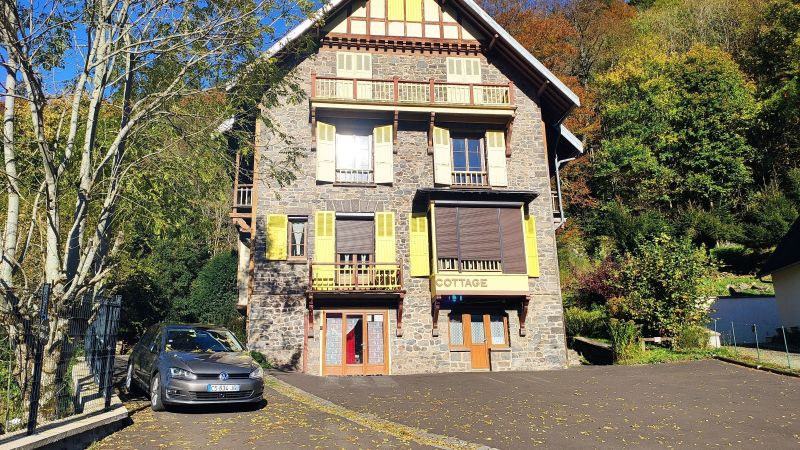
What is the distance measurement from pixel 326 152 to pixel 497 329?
27.7 ft

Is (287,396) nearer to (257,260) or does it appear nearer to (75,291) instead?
(75,291)

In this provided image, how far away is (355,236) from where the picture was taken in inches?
747

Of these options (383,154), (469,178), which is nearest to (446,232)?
(469,178)

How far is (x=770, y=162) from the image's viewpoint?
33.5 m

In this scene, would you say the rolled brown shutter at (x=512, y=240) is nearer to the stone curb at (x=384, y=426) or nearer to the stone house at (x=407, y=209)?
the stone house at (x=407, y=209)

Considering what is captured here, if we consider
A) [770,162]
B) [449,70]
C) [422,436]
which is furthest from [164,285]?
[770,162]

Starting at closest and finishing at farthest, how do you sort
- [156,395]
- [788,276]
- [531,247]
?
[156,395], [531,247], [788,276]

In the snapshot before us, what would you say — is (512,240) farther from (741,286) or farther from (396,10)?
(741,286)

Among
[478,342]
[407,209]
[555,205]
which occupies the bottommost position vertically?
[478,342]

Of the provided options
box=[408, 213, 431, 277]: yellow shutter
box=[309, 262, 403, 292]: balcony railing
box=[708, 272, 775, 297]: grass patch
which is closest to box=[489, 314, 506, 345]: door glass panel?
box=[408, 213, 431, 277]: yellow shutter

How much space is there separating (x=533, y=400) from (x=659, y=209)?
85.4 feet

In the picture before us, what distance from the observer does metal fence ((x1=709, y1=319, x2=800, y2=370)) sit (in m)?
17.0

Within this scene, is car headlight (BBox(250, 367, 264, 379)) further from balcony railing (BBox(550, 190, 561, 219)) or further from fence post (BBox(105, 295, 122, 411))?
balcony railing (BBox(550, 190, 561, 219))

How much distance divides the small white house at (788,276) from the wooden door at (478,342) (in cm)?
1201
